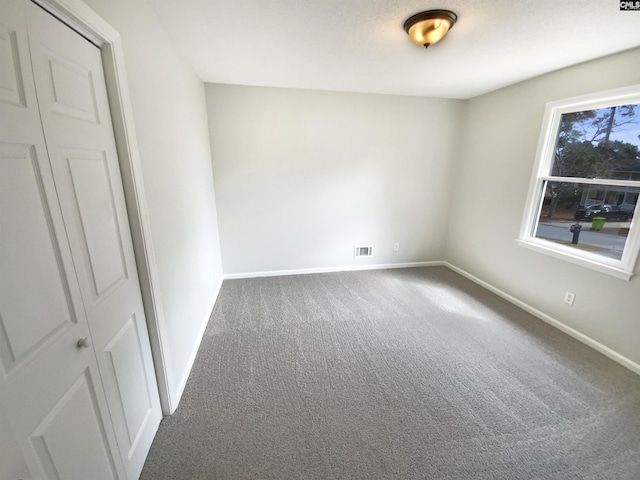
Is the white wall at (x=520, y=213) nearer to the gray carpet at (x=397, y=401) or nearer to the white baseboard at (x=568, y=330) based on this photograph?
the white baseboard at (x=568, y=330)

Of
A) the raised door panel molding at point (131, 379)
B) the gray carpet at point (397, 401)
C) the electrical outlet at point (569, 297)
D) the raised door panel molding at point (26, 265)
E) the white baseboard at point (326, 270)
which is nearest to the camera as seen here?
the raised door panel molding at point (26, 265)

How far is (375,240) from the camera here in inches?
157

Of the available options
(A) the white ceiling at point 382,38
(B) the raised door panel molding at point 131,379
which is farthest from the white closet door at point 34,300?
(A) the white ceiling at point 382,38

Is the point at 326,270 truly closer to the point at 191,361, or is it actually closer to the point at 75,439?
the point at 191,361

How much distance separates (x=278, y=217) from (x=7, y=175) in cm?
292

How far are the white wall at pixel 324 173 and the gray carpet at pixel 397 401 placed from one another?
118 centimetres

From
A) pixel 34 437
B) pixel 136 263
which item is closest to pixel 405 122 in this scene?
pixel 136 263

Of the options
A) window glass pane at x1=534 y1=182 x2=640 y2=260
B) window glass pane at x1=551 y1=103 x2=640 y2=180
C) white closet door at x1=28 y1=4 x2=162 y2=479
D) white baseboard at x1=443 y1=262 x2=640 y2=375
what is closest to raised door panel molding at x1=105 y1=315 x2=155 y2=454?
white closet door at x1=28 y1=4 x2=162 y2=479

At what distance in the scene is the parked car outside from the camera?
7.07 ft

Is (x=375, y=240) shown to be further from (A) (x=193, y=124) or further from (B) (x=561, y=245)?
(A) (x=193, y=124)

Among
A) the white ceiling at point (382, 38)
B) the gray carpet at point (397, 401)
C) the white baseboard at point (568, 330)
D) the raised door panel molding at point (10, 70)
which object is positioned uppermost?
the white ceiling at point (382, 38)

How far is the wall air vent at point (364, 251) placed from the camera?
3974 millimetres

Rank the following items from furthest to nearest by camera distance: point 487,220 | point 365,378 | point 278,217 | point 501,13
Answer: point 278,217, point 487,220, point 365,378, point 501,13

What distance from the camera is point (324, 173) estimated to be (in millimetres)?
3578
